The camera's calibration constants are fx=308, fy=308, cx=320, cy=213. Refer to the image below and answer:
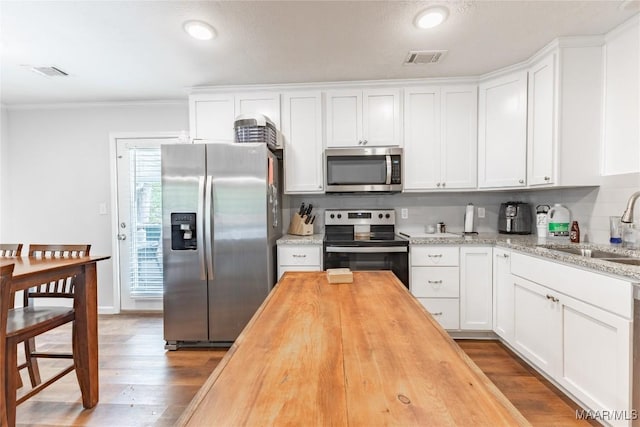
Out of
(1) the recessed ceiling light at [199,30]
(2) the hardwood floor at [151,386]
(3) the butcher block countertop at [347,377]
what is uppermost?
(1) the recessed ceiling light at [199,30]

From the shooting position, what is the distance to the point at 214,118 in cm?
311

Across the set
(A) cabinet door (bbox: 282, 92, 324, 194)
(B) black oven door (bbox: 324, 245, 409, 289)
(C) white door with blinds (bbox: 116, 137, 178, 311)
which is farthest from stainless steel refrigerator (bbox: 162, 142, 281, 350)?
(C) white door with blinds (bbox: 116, 137, 178, 311)

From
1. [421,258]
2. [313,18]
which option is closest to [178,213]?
[313,18]

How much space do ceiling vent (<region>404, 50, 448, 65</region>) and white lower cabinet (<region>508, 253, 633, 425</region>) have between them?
1702 mm

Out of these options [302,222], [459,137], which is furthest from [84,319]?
[459,137]

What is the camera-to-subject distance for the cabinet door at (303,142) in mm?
3059

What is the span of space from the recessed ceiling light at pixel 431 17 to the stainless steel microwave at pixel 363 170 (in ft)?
3.53

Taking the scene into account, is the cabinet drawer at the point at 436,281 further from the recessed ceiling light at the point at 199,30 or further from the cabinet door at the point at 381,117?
the recessed ceiling light at the point at 199,30

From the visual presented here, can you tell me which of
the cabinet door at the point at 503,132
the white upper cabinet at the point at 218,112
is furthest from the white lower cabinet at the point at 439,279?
the white upper cabinet at the point at 218,112

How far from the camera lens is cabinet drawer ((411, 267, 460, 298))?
2.73m

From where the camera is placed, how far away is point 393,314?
1.06 metres

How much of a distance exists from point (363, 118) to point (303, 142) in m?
0.64

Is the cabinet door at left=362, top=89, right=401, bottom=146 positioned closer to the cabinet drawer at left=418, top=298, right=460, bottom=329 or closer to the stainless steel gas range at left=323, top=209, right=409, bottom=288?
the stainless steel gas range at left=323, top=209, right=409, bottom=288

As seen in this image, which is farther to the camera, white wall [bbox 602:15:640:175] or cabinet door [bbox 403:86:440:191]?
cabinet door [bbox 403:86:440:191]
